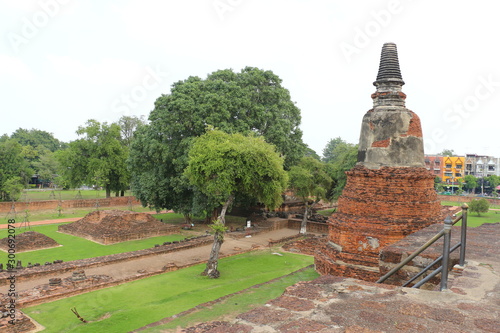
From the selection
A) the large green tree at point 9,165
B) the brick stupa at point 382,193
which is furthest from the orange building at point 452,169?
the large green tree at point 9,165

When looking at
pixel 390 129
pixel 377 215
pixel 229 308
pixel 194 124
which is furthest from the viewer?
pixel 194 124

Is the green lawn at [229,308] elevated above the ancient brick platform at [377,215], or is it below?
below

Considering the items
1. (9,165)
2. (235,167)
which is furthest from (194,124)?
(9,165)

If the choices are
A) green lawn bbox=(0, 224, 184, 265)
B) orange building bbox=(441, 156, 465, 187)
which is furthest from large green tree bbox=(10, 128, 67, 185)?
orange building bbox=(441, 156, 465, 187)

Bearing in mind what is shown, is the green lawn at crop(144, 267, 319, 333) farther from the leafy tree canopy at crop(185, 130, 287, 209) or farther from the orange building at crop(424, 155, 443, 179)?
the orange building at crop(424, 155, 443, 179)

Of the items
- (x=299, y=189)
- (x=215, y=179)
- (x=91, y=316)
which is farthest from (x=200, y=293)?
(x=299, y=189)

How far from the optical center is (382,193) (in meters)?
10.0

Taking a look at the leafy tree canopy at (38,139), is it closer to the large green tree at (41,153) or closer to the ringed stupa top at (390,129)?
the large green tree at (41,153)

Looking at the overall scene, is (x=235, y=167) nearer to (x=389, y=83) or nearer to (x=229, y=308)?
(x=389, y=83)

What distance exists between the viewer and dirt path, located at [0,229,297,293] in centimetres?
1290

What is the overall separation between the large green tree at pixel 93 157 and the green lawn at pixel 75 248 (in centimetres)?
1247

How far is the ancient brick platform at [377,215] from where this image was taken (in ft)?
31.9

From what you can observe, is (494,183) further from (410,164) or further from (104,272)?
(104,272)

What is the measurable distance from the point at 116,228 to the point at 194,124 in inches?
283
